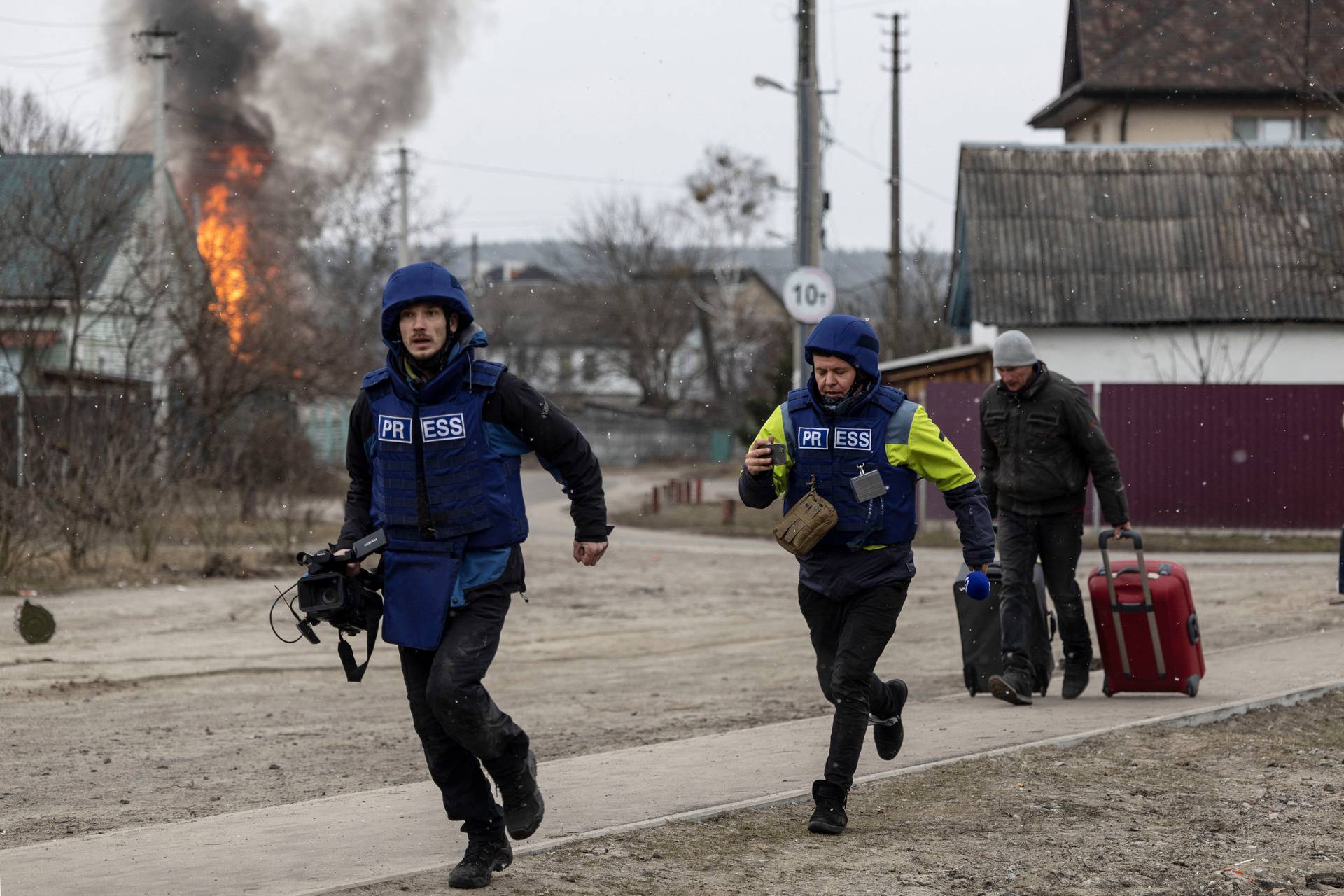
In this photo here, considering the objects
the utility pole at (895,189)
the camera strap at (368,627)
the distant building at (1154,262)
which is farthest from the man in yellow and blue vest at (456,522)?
the utility pole at (895,189)

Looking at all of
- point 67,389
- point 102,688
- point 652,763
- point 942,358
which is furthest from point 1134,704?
point 942,358

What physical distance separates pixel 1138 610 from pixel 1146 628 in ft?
0.35

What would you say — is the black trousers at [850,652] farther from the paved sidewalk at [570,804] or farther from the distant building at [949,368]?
the distant building at [949,368]

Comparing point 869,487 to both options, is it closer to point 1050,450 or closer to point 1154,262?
point 1050,450

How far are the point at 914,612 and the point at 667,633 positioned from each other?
2.48 m

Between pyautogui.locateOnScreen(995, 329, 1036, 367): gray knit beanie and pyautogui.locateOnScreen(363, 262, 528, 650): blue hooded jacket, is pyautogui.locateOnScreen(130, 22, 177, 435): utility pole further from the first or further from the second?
Result: pyautogui.locateOnScreen(363, 262, 528, 650): blue hooded jacket

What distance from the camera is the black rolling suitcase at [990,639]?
9031 mm

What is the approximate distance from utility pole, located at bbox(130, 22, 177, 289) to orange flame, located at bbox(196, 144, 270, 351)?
86cm

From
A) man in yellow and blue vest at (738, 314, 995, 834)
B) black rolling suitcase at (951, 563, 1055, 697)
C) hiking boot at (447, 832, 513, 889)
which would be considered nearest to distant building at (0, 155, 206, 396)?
black rolling suitcase at (951, 563, 1055, 697)

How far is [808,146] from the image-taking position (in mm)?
23109

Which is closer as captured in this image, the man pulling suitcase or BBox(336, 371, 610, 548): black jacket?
BBox(336, 371, 610, 548): black jacket

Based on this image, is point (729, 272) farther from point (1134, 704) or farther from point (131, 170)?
point (1134, 704)

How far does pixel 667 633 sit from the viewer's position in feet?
49.0

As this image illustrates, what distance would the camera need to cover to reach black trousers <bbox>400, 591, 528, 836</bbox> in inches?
200
